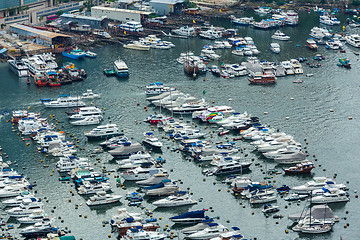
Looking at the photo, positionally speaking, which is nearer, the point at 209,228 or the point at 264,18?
the point at 209,228

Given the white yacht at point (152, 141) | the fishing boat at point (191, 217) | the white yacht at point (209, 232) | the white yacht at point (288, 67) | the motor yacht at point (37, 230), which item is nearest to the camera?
the white yacht at point (209, 232)

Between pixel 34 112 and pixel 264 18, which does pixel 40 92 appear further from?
pixel 264 18

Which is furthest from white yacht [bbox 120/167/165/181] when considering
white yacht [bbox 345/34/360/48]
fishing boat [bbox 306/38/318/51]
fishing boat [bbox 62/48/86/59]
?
white yacht [bbox 345/34/360/48]

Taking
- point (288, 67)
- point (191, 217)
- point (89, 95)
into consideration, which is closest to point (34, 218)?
point (191, 217)

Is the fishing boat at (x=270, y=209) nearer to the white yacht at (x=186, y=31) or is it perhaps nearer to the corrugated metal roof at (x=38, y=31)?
the corrugated metal roof at (x=38, y=31)

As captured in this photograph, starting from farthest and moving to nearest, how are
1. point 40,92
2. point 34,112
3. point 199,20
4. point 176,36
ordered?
point 199,20, point 176,36, point 40,92, point 34,112

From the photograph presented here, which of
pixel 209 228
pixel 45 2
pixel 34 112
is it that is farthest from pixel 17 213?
pixel 45 2

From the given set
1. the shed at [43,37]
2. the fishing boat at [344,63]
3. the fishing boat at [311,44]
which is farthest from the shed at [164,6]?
the fishing boat at [344,63]
